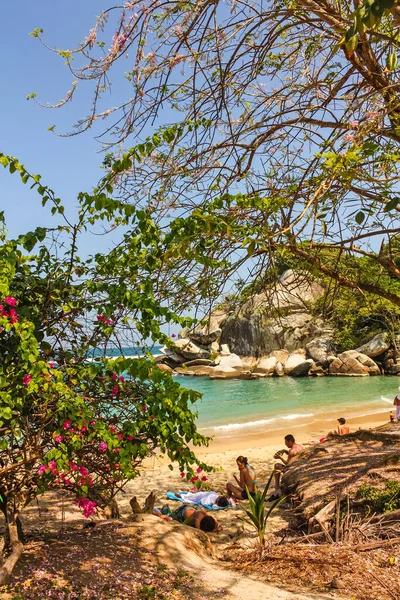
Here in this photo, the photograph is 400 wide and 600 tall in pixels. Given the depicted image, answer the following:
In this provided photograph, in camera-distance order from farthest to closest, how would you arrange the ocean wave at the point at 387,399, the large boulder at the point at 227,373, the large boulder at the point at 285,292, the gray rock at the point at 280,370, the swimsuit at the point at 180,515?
1. the large boulder at the point at 227,373
2. the gray rock at the point at 280,370
3. the ocean wave at the point at 387,399
4. the swimsuit at the point at 180,515
5. the large boulder at the point at 285,292

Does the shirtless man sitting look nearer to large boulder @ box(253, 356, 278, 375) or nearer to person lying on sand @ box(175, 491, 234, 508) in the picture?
person lying on sand @ box(175, 491, 234, 508)

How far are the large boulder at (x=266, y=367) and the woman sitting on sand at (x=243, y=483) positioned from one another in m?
27.6

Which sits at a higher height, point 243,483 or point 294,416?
point 243,483

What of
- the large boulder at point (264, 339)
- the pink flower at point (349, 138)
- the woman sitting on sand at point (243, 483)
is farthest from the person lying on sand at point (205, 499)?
the large boulder at point (264, 339)

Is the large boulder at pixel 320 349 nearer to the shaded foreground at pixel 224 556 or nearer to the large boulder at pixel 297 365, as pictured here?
the large boulder at pixel 297 365

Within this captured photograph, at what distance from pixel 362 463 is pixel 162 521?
11.0ft

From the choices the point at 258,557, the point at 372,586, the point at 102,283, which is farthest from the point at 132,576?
the point at 102,283

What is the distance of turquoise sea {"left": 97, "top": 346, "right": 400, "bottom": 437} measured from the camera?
2119cm

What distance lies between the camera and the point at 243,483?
29.7ft

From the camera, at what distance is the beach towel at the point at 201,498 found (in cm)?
878

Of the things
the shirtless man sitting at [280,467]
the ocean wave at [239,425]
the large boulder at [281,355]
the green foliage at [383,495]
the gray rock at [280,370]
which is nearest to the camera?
the green foliage at [383,495]

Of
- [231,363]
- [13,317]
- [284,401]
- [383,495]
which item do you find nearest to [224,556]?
[383,495]

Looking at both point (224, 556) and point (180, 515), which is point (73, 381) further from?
point (180, 515)

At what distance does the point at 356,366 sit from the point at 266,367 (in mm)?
6418
